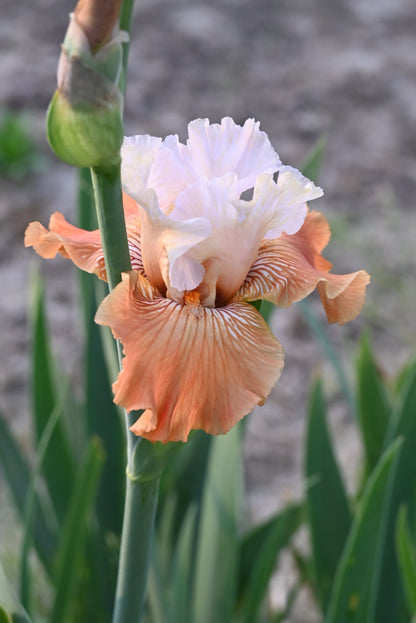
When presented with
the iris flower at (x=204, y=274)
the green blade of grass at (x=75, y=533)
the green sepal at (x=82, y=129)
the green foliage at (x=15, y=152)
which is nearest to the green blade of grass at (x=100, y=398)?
the green blade of grass at (x=75, y=533)

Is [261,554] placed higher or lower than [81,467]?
lower

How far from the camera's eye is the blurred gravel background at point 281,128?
170 cm

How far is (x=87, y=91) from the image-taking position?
31cm

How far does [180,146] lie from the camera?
0.44 metres

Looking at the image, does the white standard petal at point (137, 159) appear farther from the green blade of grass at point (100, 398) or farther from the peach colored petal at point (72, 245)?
the green blade of grass at point (100, 398)

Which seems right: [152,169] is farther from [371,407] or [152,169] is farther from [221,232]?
[371,407]

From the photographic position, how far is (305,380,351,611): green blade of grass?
0.90 m

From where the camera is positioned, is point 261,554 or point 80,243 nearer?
point 80,243

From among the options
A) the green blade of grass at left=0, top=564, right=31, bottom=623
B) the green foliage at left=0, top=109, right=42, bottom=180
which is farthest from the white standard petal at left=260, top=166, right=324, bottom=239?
the green foliage at left=0, top=109, right=42, bottom=180

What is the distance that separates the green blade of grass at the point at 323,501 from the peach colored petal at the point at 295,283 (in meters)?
0.46

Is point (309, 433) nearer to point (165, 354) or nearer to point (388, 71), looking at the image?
point (165, 354)

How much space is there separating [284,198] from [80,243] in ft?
0.44

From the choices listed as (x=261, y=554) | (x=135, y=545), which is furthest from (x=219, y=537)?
(x=135, y=545)

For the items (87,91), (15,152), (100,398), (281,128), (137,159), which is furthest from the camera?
(281,128)
